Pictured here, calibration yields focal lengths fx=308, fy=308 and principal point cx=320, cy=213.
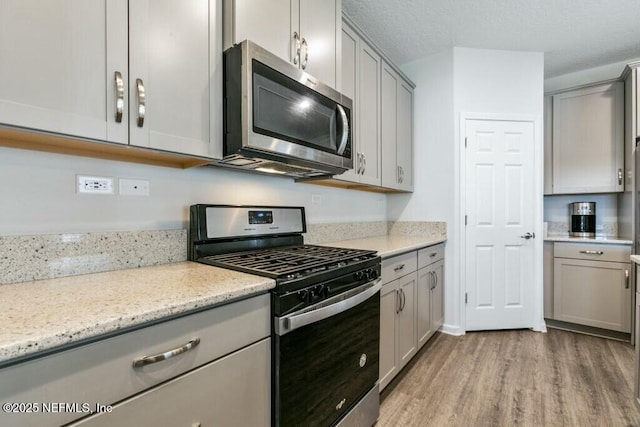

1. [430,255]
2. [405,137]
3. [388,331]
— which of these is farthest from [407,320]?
[405,137]

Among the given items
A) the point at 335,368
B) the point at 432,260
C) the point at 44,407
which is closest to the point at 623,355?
the point at 432,260

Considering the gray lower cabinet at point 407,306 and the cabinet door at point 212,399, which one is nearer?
the cabinet door at point 212,399

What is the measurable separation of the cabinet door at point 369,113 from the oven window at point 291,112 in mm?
627

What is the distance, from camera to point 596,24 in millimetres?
2480

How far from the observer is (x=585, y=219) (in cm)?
319

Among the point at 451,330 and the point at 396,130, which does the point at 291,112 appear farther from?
the point at 451,330

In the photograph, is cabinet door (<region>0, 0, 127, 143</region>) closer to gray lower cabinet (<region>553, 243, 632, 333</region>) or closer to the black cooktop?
the black cooktop

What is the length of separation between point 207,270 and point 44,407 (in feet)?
2.10

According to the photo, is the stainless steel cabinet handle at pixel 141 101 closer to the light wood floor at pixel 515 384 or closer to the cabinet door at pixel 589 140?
the light wood floor at pixel 515 384

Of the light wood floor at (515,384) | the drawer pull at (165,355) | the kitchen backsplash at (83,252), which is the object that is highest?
the kitchen backsplash at (83,252)

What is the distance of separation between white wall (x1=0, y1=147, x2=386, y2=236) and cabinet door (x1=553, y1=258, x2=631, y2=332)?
293cm

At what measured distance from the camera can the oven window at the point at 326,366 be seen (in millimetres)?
1096

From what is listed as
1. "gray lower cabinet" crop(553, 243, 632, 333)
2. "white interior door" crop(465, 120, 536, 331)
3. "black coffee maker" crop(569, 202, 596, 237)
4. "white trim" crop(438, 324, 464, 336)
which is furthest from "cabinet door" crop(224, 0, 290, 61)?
"black coffee maker" crop(569, 202, 596, 237)

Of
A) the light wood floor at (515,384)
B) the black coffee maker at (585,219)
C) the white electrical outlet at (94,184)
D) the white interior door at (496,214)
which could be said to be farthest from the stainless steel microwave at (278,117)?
the black coffee maker at (585,219)
